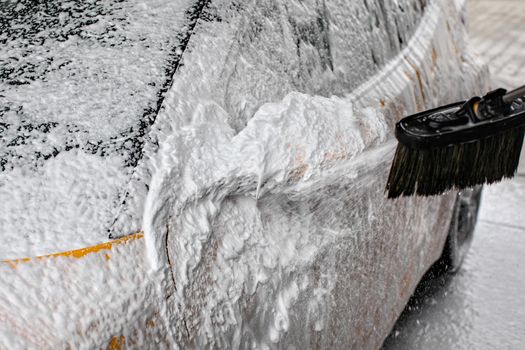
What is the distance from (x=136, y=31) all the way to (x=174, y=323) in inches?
27.1

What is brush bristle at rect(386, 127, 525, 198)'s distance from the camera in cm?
154

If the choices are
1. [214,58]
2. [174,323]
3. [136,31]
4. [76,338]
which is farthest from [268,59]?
[76,338]

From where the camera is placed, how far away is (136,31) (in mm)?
1365

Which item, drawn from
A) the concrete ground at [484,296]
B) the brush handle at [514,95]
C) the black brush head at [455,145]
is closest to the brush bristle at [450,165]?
the black brush head at [455,145]

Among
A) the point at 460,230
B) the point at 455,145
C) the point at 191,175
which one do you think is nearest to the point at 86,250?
the point at 191,175

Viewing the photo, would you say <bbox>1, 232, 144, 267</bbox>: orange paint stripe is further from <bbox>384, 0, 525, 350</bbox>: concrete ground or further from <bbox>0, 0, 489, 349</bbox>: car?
<bbox>384, 0, 525, 350</bbox>: concrete ground

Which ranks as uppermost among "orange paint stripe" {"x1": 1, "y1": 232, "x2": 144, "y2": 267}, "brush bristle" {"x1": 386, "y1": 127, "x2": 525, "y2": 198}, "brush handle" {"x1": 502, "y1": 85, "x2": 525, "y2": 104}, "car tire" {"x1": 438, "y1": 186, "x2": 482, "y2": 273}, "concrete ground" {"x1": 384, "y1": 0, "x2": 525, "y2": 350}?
"orange paint stripe" {"x1": 1, "y1": 232, "x2": 144, "y2": 267}

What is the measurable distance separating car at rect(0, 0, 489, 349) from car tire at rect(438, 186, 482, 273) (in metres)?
0.98

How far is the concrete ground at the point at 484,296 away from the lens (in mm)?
2523

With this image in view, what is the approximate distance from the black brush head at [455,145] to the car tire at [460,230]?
92cm

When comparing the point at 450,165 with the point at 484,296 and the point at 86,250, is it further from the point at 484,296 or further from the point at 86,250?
the point at 484,296

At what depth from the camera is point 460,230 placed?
110 inches

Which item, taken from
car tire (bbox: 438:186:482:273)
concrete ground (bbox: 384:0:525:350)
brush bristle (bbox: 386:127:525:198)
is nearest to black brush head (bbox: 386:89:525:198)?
brush bristle (bbox: 386:127:525:198)

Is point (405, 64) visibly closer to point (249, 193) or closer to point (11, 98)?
point (249, 193)
